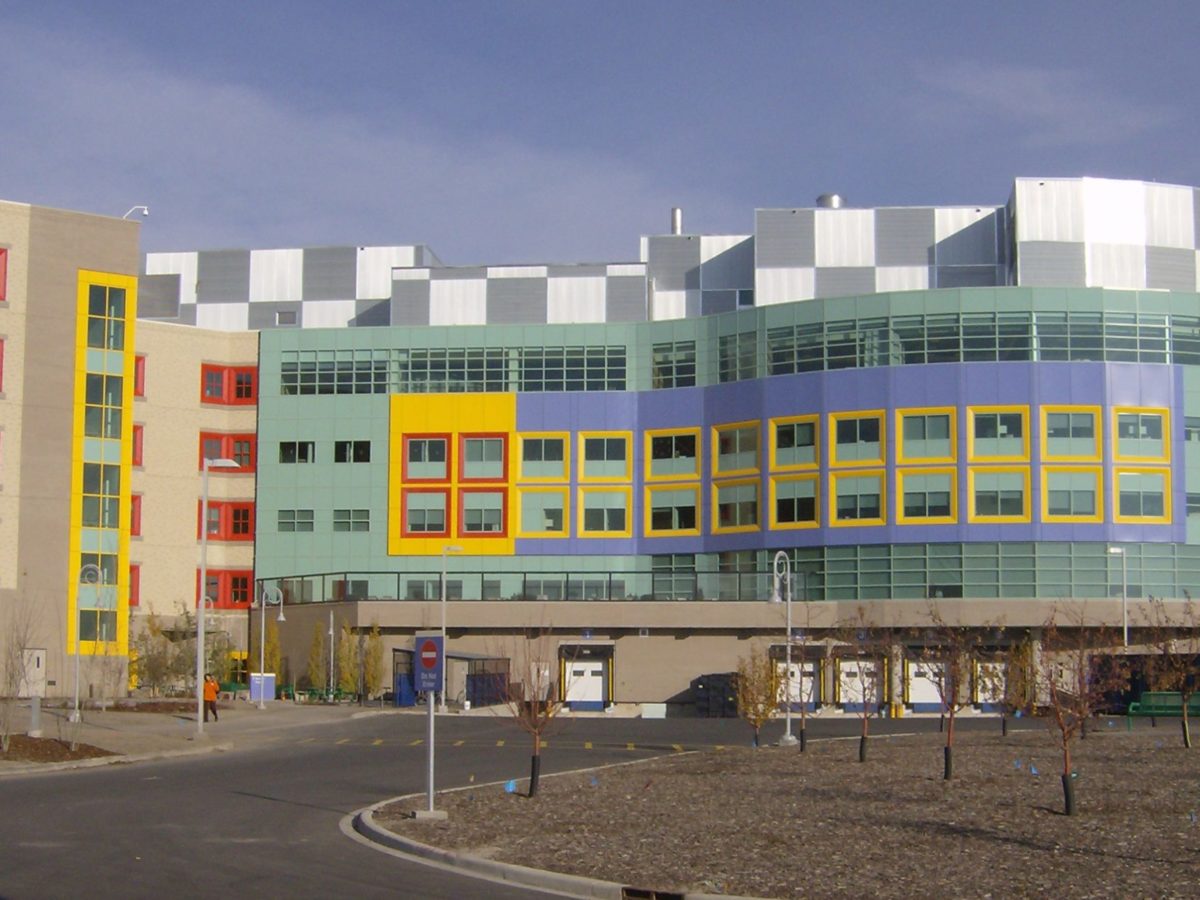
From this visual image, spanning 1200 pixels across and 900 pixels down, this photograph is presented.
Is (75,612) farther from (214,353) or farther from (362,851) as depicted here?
(362,851)

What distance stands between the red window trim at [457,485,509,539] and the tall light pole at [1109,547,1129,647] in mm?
28467

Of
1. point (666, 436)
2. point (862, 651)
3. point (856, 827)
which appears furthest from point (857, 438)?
point (856, 827)

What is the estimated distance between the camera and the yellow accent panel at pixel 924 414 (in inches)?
2923

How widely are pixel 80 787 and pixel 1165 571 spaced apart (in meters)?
54.8

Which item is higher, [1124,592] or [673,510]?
[673,510]

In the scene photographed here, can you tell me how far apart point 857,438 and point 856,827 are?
54.5 metres

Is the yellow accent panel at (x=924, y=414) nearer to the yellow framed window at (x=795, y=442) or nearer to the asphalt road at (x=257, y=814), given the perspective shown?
the yellow framed window at (x=795, y=442)

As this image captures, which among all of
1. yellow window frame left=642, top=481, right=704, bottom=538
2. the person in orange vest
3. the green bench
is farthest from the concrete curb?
yellow window frame left=642, top=481, right=704, bottom=538

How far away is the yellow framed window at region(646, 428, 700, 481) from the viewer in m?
81.1

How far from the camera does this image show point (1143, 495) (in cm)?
7356

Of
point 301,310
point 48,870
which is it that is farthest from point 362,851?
point 301,310

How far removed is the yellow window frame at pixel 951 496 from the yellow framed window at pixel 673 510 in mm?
10612

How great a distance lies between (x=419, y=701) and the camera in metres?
67.1

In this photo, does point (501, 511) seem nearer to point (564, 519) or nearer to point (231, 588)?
point (564, 519)
